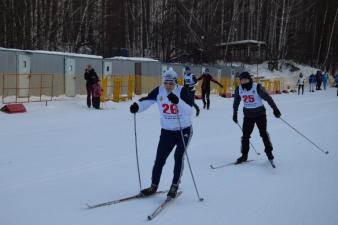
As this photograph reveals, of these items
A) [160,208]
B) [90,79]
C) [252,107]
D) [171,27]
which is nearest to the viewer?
[160,208]

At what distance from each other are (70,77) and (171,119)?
45.0 ft

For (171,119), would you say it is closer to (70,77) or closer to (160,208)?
(160,208)

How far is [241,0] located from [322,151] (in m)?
35.9

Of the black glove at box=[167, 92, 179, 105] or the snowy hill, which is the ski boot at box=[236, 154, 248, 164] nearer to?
the black glove at box=[167, 92, 179, 105]

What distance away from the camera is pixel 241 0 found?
139 feet

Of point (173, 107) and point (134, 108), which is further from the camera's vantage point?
point (134, 108)

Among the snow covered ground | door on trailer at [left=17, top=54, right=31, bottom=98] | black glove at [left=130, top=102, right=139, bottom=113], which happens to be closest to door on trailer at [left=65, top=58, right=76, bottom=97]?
door on trailer at [left=17, top=54, right=31, bottom=98]

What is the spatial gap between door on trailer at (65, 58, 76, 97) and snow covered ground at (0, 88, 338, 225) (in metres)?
6.23

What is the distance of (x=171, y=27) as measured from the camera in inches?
1373

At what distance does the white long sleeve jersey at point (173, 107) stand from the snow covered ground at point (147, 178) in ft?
3.07

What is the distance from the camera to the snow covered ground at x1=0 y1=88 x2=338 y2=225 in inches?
186

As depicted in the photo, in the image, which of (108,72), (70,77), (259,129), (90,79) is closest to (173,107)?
(259,129)

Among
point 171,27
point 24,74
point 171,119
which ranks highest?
point 171,27

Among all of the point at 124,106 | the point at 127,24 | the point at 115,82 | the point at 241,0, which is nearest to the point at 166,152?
the point at 124,106
